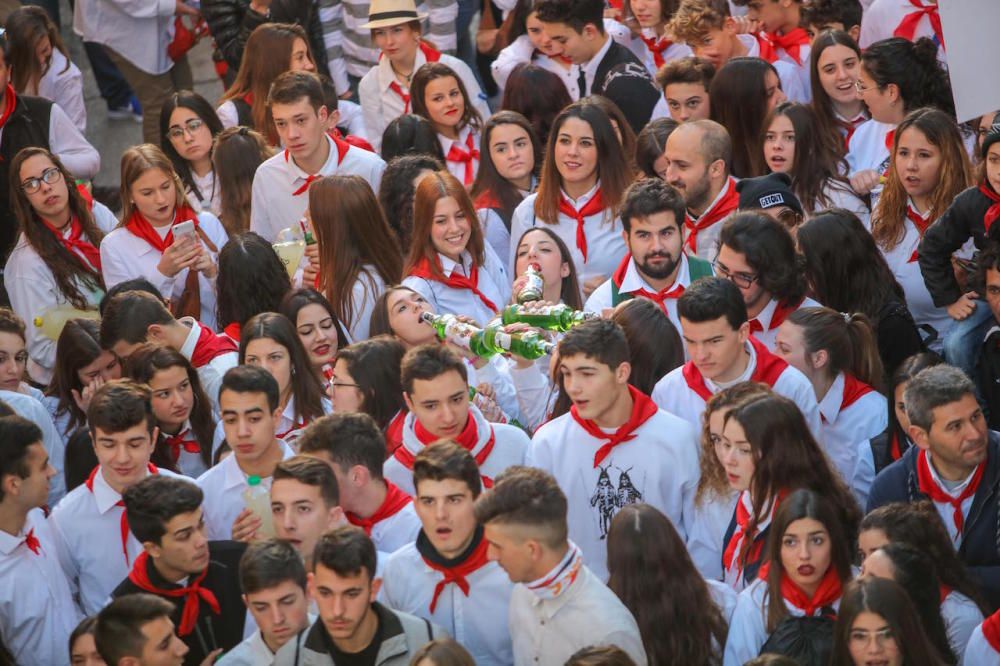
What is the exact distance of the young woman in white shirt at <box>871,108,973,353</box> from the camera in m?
7.51

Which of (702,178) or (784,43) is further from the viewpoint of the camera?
(784,43)

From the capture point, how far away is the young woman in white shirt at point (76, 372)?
22.8ft

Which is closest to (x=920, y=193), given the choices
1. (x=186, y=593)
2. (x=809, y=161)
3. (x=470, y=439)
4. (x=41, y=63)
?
(x=809, y=161)

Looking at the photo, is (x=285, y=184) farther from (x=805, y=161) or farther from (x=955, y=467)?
(x=955, y=467)

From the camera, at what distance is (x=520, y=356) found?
663 centimetres

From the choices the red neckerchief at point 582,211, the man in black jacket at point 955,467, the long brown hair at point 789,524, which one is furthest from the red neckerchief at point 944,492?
the red neckerchief at point 582,211

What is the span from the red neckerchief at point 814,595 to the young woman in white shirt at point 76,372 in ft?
10.4

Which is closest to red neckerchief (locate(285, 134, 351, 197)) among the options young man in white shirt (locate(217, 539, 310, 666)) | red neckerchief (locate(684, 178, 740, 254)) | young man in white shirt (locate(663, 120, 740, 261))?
young man in white shirt (locate(663, 120, 740, 261))

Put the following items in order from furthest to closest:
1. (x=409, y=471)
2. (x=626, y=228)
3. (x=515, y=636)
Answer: (x=626, y=228) → (x=409, y=471) → (x=515, y=636)

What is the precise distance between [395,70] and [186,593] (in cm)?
489

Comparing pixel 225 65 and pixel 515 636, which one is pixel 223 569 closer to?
pixel 515 636

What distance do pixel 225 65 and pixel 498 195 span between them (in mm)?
3138

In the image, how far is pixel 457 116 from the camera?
356 inches

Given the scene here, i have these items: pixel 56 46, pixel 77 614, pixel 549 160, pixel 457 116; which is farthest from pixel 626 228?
pixel 56 46
